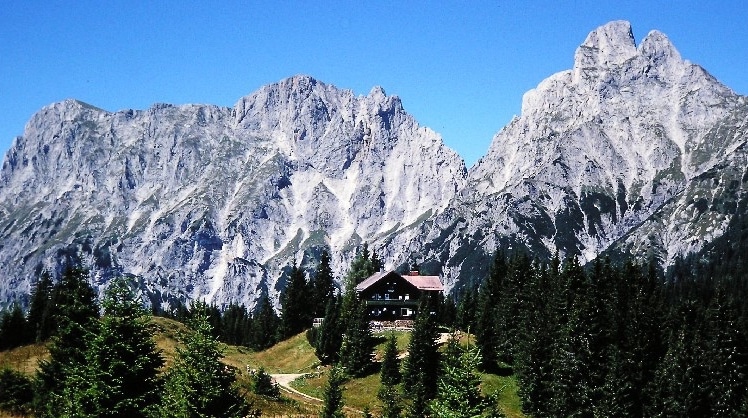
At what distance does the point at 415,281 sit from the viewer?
11862 centimetres

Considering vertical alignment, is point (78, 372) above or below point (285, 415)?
above

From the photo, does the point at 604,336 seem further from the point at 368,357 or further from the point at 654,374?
the point at 368,357

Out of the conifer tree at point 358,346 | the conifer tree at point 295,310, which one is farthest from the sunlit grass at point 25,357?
the conifer tree at point 295,310

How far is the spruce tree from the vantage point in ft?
79.1

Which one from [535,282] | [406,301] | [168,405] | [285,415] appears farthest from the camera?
[406,301]

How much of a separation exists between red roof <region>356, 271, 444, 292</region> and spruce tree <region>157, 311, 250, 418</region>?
82.3 metres

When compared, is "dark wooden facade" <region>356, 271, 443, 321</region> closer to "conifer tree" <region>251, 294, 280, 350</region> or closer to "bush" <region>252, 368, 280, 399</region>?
"conifer tree" <region>251, 294, 280, 350</region>

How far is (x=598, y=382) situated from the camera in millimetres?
65688

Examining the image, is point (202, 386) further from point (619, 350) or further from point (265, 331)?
point (265, 331)

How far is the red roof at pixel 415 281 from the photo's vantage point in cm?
10808

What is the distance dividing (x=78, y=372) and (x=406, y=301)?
84166mm

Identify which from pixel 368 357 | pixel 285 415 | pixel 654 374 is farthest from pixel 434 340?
pixel 285 415

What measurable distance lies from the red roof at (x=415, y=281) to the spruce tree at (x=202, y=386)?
82.3m

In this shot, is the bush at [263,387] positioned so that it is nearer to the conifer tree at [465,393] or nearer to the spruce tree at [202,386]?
the conifer tree at [465,393]
